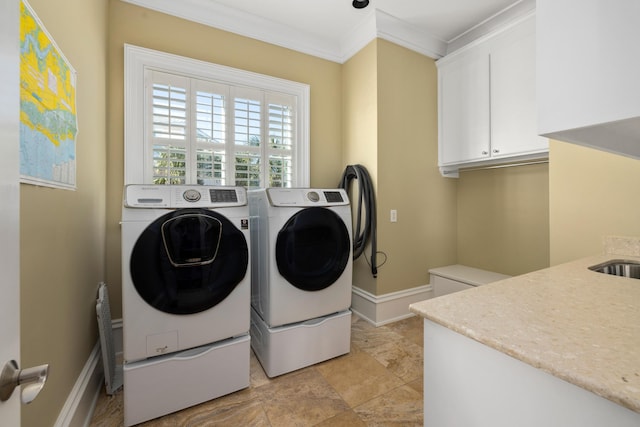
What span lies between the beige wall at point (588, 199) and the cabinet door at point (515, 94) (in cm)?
54

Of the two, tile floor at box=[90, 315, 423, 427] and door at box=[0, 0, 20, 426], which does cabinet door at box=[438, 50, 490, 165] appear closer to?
tile floor at box=[90, 315, 423, 427]

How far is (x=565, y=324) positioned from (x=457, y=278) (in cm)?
202

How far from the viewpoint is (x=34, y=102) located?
0.96 meters

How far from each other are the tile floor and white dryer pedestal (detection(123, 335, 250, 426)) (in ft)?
0.20

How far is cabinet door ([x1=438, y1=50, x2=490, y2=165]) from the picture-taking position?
7.94ft

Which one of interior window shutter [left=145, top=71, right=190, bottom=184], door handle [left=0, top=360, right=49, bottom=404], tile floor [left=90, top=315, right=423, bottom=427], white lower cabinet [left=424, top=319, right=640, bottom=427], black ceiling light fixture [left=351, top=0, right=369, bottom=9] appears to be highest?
black ceiling light fixture [left=351, top=0, right=369, bottom=9]

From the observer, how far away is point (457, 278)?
2.52m

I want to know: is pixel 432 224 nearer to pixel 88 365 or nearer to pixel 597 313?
pixel 597 313

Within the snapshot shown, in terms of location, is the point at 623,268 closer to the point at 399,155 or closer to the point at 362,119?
the point at 399,155

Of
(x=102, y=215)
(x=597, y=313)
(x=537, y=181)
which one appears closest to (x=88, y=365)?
(x=102, y=215)

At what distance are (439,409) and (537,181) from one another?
96.0 inches

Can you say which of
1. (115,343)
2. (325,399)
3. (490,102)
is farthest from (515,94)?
(115,343)

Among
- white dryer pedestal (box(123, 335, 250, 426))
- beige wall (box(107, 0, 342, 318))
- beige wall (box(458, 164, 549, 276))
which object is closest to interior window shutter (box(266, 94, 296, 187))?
beige wall (box(107, 0, 342, 318))

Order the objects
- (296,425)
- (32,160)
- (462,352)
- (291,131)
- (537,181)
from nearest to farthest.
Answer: (462,352) → (32,160) → (296,425) → (537,181) → (291,131)
